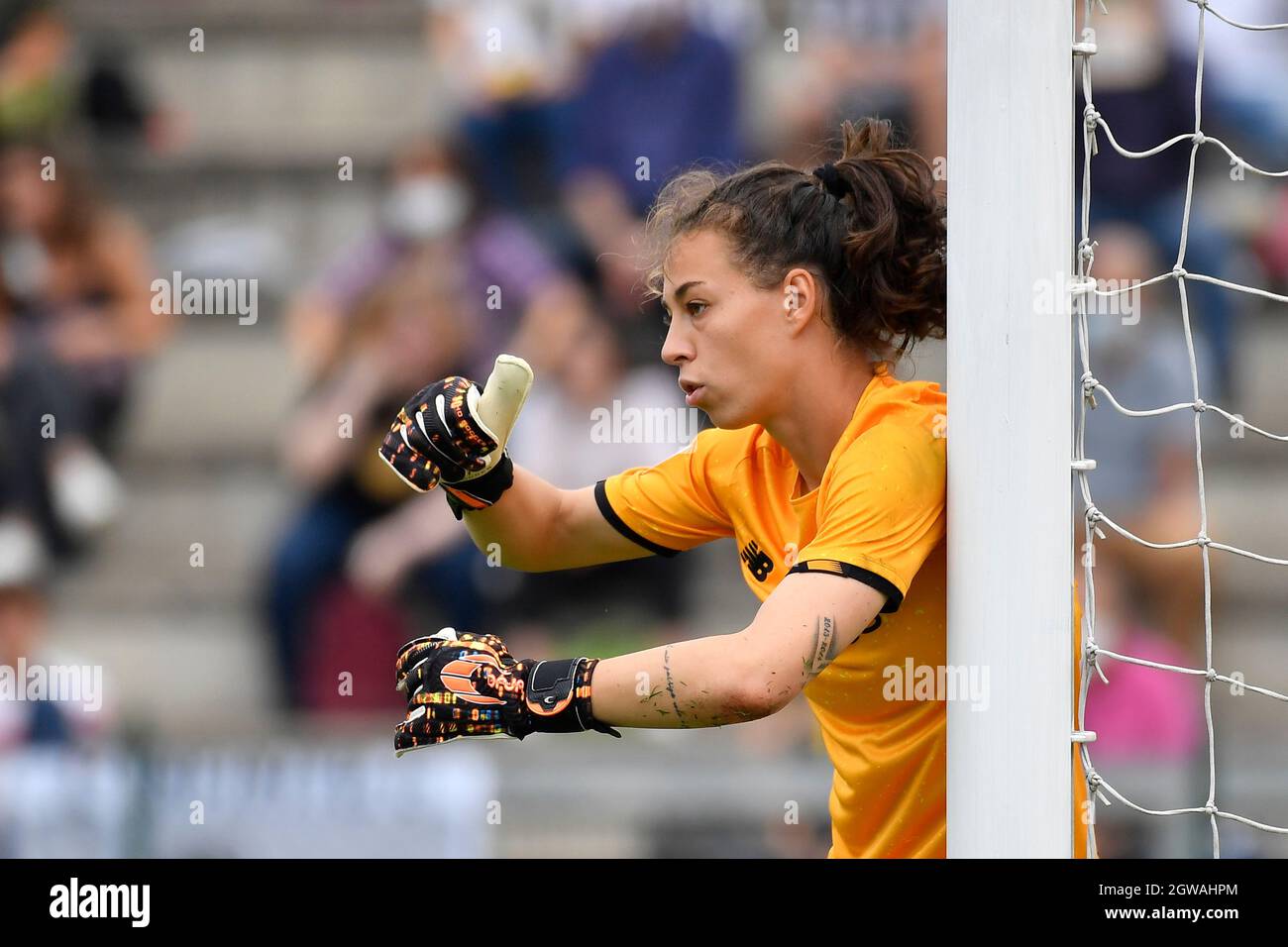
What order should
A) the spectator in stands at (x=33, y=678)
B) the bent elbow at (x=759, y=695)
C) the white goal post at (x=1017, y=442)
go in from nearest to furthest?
the bent elbow at (x=759, y=695) → the white goal post at (x=1017, y=442) → the spectator in stands at (x=33, y=678)

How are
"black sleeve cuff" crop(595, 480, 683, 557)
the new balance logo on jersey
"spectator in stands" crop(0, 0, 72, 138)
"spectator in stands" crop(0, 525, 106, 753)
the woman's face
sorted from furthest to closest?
"spectator in stands" crop(0, 0, 72, 138)
"spectator in stands" crop(0, 525, 106, 753)
"black sleeve cuff" crop(595, 480, 683, 557)
the new balance logo on jersey
the woman's face

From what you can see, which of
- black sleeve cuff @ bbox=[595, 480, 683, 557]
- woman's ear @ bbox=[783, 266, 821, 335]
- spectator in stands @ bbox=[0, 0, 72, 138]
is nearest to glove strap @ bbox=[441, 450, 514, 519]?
black sleeve cuff @ bbox=[595, 480, 683, 557]

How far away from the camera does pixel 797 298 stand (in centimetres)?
208

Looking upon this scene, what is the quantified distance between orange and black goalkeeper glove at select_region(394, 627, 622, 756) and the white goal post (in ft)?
1.47

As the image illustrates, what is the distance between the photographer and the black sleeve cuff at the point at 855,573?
72.9 inches

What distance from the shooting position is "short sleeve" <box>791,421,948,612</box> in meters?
1.87

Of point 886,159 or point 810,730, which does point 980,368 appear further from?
point 810,730

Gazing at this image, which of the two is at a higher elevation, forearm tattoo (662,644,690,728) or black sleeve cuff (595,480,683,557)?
black sleeve cuff (595,480,683,557)

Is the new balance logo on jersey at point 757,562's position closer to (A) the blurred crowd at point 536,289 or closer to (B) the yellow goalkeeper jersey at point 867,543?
(B) the yellow goalkeeper jersey at point 867,543

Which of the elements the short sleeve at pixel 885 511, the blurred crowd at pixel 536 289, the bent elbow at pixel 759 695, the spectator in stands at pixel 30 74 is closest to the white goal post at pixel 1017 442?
the short sleeve at pixel 885 511

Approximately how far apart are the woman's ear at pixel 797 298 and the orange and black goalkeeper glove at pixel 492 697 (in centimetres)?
52

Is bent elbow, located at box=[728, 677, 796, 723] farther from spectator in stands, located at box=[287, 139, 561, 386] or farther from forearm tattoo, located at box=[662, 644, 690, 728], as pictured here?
spectator in stands, located at box=[287, 139, 561, 386]

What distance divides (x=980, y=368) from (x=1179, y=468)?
9.89 ft
